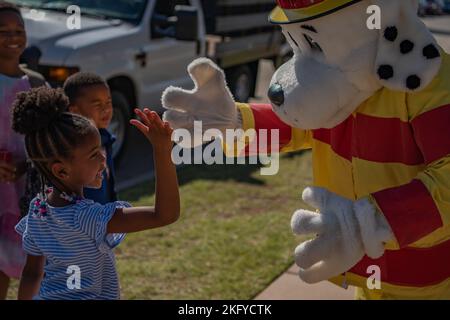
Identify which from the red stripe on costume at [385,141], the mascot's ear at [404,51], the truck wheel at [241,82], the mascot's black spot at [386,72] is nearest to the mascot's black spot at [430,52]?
the mascot's ear at [404,51]

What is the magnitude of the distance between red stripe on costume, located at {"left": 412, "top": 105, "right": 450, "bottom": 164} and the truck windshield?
219 inches

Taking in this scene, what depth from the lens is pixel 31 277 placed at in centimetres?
274

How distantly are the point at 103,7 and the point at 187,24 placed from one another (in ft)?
3.37

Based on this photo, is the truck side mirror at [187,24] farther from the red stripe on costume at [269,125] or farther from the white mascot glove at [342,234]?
the white mascot glove at [342,234]

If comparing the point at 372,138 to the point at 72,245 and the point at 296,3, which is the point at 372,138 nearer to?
the point at 296,3

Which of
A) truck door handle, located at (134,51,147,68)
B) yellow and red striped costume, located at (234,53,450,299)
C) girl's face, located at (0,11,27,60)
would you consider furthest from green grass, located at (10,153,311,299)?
yellow and red striped costume, located at (234,53,450,299)

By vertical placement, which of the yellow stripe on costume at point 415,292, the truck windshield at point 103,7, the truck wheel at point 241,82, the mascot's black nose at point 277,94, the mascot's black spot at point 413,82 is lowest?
the truck wheel at point 241,82

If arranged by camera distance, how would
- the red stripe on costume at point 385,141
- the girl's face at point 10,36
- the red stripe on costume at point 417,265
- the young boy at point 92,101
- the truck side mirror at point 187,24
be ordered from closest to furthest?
the red stripe on costume at point 385,141
the red stripe on costume at point 417,265
the young boy at point 92,101
the girl's face at point 10,36
the truck side mirror at point 187,24

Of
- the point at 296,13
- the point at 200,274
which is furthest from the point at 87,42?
the point at 296,13

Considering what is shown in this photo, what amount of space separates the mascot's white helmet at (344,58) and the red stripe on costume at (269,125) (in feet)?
1.11

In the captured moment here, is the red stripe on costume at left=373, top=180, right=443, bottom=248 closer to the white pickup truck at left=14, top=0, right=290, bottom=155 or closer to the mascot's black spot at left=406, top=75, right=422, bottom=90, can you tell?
the mascot's black spot at left=406, top=75, right=422, bottom=90

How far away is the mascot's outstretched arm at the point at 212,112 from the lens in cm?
280

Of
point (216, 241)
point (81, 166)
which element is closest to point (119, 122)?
point (216, 241)

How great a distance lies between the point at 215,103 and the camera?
2822 millimetres
